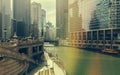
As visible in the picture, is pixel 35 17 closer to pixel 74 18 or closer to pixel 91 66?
pixel 74 18

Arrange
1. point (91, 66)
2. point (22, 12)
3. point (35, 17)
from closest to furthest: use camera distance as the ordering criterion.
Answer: point (91, 66), point (35, 17), point (22, 12)

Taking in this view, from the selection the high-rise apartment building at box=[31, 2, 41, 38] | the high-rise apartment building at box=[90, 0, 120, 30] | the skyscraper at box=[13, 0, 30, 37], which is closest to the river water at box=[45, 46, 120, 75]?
the high-rise apartment building at box=[90, 0, 120, 30]

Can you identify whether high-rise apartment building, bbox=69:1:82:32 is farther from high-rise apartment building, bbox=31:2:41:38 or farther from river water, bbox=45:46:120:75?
river water, bbox=45:46:120:75

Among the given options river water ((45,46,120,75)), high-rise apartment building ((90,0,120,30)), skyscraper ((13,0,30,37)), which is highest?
skyscraper ((13,0,30,37))

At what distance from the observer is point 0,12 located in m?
144

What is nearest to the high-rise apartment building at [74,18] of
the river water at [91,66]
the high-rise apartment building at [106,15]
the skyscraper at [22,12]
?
the high-rise apartment building at [106,15]

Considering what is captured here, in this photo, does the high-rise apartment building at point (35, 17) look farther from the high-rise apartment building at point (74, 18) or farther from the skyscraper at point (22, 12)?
the high-rise apartment building at point (74, 18)

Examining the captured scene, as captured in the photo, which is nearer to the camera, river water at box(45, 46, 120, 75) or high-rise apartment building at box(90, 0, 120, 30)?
river water at box(45, 46, 120, 75)

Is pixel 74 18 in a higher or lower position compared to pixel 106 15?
higher

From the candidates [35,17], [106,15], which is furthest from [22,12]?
[106,15]

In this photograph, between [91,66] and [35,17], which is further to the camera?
[35,17]

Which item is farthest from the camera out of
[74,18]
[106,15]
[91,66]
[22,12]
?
[22,12]

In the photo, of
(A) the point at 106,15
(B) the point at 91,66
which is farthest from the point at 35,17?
(B) the point at 91,66

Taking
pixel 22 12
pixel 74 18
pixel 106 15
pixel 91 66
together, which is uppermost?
pixel 22 12
